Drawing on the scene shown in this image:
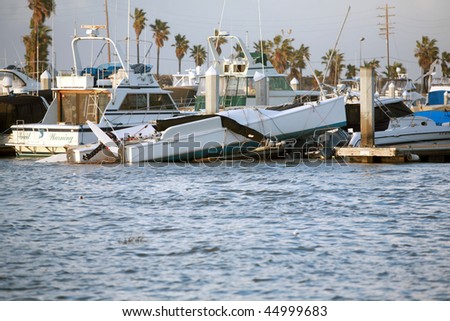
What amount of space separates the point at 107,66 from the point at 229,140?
9350mm

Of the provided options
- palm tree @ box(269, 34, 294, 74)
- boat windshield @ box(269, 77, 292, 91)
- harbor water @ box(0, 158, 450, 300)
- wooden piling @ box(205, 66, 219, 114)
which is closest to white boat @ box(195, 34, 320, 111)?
boat windshield @ box(269, 77, 292, 91)

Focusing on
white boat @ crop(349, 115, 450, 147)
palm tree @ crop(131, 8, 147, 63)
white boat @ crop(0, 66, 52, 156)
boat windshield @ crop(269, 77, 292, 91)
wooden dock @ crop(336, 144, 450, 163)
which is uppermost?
palm tree @ crop(131, 8, 147, 63)

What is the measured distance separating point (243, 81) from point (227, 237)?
74.9 ft

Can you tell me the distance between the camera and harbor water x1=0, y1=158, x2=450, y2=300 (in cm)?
1304

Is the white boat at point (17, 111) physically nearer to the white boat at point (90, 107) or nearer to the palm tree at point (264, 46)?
the white boat at point (90, 107)

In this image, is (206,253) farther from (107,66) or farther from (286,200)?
(107,66)

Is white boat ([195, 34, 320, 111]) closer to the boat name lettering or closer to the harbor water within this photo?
the boat name lettering

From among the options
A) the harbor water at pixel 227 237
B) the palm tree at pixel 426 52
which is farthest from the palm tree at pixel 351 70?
the harbor water at pixel 227 237

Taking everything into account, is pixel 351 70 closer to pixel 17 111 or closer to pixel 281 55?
pixel 281 55

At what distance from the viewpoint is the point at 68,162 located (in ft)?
105

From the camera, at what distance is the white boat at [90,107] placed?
112 feet

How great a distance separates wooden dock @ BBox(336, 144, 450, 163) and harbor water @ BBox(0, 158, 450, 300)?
185 centimetres
